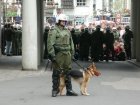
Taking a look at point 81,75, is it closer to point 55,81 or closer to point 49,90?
point 55,81

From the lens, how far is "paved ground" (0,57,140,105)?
13719mm

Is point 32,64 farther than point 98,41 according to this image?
No

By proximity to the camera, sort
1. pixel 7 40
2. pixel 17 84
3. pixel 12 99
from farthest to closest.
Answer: pixel 7 40, pixel 17 84, pixel 12 99

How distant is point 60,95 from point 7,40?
68.8 feet

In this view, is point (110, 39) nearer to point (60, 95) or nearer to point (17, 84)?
point (17, 84)

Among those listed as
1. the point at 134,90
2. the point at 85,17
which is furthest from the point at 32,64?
the point at 85,17

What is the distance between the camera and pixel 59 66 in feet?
47.0

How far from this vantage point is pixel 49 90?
16203 millimetres

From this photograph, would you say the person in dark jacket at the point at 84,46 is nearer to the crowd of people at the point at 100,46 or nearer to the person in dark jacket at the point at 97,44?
the crowd of people at the point at 100,46

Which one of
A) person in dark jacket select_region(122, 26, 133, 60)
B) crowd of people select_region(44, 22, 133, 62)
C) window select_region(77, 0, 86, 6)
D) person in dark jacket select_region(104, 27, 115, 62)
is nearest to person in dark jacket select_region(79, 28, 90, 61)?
crowd of people select_region(44, 22, 133, 62)

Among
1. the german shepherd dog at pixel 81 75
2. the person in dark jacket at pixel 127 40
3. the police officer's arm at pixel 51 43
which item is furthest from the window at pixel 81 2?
the police officer's arm at pixel 51 43

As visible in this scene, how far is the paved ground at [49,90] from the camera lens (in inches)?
540

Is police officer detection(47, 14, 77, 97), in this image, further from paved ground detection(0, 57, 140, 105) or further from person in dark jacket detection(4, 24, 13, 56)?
person in dark jacket detection(4, 24, 13, 56)

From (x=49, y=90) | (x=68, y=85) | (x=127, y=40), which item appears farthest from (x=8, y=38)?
(x=68, y=85)
